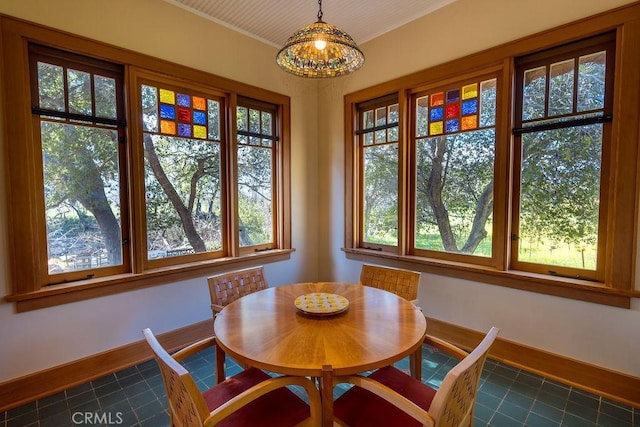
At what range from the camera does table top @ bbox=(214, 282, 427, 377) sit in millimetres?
1258

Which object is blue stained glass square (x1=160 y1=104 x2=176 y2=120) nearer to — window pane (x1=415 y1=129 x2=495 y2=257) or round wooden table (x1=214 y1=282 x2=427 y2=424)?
round wooden table (x1=214 y1=282 x2=427 y2=424)

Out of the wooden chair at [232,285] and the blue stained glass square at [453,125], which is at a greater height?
the blue stained glass square at [453,125]

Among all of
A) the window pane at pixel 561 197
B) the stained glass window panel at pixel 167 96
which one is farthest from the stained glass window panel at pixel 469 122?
the stained glass window panel at pixel 167 96

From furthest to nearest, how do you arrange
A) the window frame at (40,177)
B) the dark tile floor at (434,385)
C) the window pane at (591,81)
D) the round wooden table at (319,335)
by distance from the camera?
the window pane at (591,81), the window frame at (40,177), the dark tile floor at (434,385), the round wooden table at (319,335)

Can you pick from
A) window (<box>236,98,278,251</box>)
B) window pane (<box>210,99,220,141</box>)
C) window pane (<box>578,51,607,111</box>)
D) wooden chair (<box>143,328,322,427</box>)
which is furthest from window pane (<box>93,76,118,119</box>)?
window pane (<box>578,51,607,111</box>)

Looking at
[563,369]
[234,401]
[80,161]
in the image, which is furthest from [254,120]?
[563,369]

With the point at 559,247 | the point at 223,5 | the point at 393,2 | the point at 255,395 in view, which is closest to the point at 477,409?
the point at 559,247

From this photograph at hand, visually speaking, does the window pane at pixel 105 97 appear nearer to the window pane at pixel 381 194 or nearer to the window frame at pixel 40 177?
the window frame at pixel 40 177

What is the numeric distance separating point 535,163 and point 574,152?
0.25 m

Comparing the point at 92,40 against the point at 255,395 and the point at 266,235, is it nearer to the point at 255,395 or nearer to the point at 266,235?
the point at 266,235

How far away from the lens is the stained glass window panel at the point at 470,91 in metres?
2.70

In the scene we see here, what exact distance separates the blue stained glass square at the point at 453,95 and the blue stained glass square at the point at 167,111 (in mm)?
2554

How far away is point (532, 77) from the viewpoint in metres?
2.42

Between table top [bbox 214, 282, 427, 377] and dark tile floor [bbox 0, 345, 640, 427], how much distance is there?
876mm
